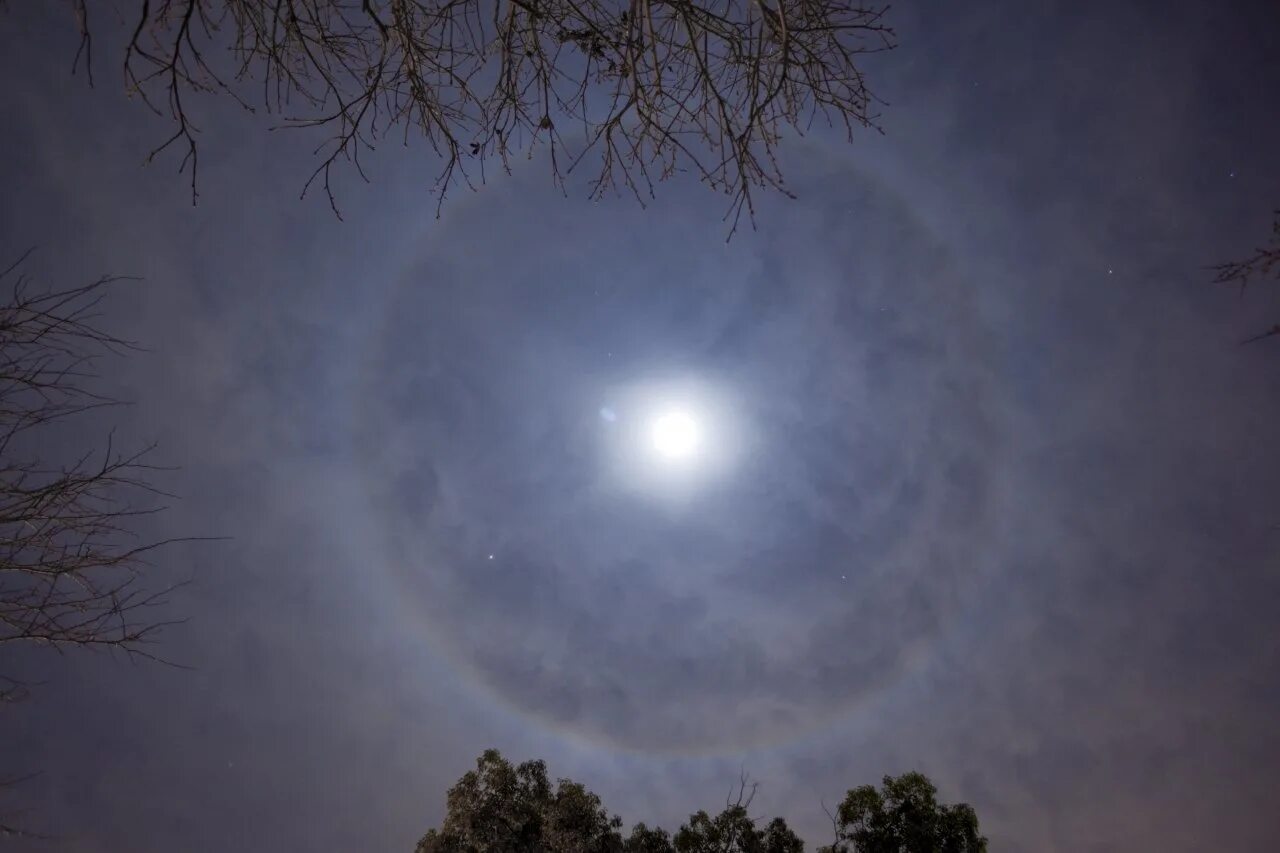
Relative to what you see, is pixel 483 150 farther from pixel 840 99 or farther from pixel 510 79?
pixel 840 99

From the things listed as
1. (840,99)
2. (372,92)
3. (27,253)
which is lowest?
(27,253)

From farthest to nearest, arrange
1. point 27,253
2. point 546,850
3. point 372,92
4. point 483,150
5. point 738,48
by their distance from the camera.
Answer: point 546,850
point 483,150
point 738,48
point 372,92
point 27,253

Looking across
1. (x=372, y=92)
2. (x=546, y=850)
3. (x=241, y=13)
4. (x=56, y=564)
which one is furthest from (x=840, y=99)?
(x=546, y=850)

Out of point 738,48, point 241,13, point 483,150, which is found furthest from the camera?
point 483,150

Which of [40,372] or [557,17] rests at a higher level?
[557,17]

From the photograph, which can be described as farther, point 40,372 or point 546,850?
point 546,850

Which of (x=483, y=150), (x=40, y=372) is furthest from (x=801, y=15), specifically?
(x=40, y=372)
